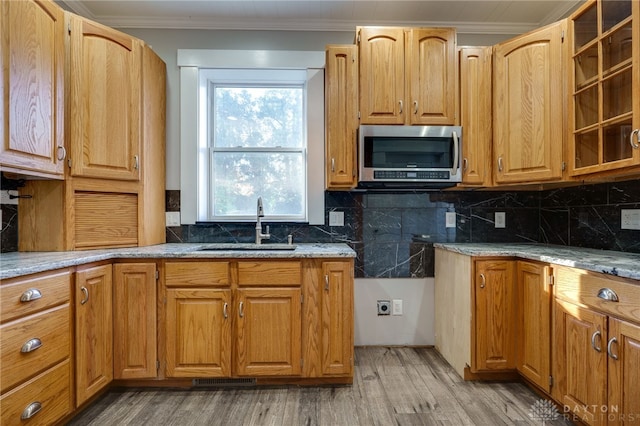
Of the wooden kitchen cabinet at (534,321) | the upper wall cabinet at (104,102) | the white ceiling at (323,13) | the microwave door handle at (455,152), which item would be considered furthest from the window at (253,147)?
the wooden kitchen cabinet at (534,321)

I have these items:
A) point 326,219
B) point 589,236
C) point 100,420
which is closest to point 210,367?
point 100,420

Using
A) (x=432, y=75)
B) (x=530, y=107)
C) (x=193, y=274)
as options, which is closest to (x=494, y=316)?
(x=530, y=107)

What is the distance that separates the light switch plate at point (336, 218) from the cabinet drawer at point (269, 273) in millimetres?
720

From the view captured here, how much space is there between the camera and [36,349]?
4.62 ft

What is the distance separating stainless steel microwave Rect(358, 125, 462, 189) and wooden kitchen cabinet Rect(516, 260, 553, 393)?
739mm

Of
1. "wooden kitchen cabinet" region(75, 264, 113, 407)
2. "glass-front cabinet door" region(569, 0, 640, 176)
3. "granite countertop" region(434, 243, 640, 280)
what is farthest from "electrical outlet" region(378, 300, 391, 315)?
"wooden kitchen cabinet" region(75, 264, 113, 407)

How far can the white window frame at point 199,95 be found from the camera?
2504mm

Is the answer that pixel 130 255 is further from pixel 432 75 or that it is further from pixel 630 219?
pixel 630 219

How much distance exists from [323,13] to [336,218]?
1583 mm

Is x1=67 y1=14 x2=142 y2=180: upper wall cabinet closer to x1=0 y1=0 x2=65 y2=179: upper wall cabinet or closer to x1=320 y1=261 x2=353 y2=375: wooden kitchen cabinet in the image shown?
x1=0 y1=0 x2=65 y2=179: upper wall cabinet

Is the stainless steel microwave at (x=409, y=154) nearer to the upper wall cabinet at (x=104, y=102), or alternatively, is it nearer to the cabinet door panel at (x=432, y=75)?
the cabinet door panel at (x=432, y=75)

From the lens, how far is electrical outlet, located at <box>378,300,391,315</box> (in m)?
2.57

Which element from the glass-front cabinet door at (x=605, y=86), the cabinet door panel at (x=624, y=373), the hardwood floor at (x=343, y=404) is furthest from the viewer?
the hardwood floor at (x=343, y=404)

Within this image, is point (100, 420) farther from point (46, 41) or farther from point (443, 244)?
point (443, 244)
